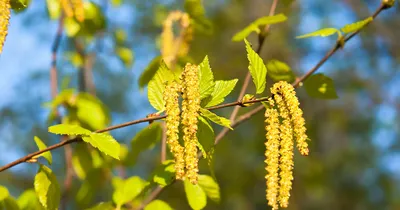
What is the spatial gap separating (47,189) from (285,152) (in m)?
0.39

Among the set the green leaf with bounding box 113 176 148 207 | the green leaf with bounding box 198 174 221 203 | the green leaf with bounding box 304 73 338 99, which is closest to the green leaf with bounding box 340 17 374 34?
the green leaf with bounding box 304 73 338 99

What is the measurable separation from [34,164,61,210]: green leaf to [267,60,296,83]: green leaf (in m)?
0.45

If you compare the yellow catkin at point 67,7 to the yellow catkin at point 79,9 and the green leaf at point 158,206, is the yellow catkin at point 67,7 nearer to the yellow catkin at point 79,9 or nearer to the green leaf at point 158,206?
the yellow catkin at point 79,9

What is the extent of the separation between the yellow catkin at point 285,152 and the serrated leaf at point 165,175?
25 cm

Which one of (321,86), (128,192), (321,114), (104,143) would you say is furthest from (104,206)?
(321,114)

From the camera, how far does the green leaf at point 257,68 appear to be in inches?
25.6

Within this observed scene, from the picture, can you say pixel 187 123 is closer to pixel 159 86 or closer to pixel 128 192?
pixel 159 86

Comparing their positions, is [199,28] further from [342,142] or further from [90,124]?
[342,142]

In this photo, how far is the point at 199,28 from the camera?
121 centimetres

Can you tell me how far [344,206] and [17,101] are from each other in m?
6.30

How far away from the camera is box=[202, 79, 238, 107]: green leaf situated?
0.67 metres

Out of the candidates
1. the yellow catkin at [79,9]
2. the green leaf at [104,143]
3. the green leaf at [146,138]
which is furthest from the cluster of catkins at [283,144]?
the yellow catkin at [79,9]

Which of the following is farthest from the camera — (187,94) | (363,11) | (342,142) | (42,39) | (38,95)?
(38,95)

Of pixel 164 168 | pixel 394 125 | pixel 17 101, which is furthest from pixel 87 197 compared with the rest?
pixel 17 101
